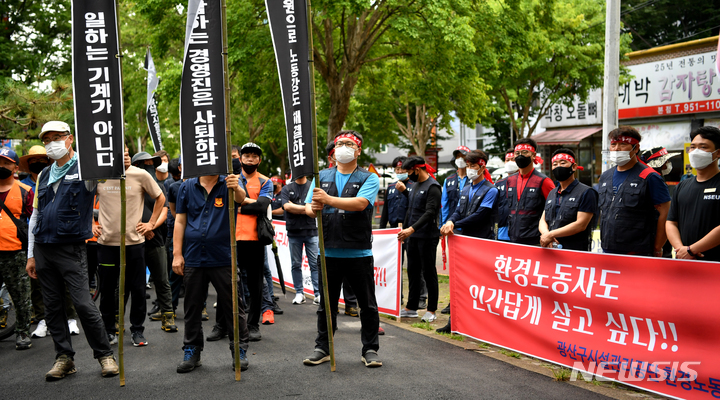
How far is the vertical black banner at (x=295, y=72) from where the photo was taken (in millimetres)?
5262

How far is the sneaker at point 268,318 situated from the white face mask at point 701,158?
4998 mm

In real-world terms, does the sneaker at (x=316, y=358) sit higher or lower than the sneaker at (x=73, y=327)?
higher

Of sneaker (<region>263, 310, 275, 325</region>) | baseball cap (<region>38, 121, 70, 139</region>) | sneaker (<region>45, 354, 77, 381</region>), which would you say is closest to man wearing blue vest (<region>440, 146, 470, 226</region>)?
sneaker (<region>263, 310, 275, 325</region>)

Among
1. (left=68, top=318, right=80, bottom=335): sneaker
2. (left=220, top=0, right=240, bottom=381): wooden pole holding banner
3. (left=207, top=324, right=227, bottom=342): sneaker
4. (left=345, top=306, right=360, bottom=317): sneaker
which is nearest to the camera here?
(left=220, top=0, right=240, bottom=381): wooden pole holding banner

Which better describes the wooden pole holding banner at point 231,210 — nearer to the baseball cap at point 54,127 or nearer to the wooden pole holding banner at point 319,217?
the wooden pole holding banner at point 319,217

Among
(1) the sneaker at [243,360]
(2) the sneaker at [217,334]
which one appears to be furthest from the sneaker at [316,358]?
(2) the sneaker at [217,334]

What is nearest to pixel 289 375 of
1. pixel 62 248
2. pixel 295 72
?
pixel 62 248

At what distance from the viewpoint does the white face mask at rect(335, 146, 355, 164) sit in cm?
550

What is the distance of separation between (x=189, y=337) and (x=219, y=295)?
1.49 ft

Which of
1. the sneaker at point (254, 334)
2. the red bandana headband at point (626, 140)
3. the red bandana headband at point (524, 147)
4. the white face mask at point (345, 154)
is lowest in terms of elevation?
the sneaker at point (254, 334)

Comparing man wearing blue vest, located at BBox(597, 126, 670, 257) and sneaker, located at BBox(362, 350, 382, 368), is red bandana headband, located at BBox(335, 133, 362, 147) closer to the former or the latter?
sneaker, located at BBox(362, 350, 382, 368)

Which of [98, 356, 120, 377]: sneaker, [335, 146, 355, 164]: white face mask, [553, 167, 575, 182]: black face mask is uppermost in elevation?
[335, 146, 355, 164]: white face mask

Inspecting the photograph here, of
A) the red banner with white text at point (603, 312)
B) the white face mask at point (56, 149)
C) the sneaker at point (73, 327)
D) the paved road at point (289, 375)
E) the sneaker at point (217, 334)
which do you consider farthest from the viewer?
the sneaker at point (73, 327)

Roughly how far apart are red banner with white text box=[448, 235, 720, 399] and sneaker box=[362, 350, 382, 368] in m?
1.37
